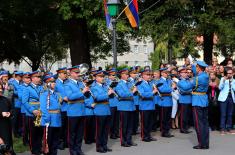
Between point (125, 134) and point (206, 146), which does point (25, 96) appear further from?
point (206, 146)

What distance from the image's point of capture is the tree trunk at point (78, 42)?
23.7 m

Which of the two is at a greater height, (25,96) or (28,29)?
(28,29)

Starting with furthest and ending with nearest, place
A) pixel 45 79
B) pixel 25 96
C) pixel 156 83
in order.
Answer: pixel 156 83 → pixel 25 96 → pixel 45 79

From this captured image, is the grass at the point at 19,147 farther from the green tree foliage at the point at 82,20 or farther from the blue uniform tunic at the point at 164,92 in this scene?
the green tree foliage at the point at 82,20

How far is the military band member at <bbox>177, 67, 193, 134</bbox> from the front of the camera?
47.4 ft

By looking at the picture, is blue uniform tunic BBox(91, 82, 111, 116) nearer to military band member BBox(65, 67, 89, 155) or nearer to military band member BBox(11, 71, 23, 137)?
military band member BBox(65, 67, 89, 155)

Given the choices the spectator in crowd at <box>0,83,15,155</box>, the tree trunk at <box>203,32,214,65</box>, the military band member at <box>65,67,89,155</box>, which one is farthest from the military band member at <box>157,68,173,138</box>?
the tree trunk at <box>203,32,214,65</box>

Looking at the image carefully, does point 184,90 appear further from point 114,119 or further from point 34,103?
point 34,103

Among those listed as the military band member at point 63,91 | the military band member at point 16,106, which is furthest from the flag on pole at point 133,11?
the military band member at point 63,91

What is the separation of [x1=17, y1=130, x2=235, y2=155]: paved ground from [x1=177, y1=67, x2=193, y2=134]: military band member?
2.89ft

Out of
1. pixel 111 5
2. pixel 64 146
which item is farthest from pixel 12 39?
pixel 64 146

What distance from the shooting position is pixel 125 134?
40.2 feet

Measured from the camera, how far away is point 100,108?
37.4ft

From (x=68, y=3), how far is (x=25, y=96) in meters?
12.1
